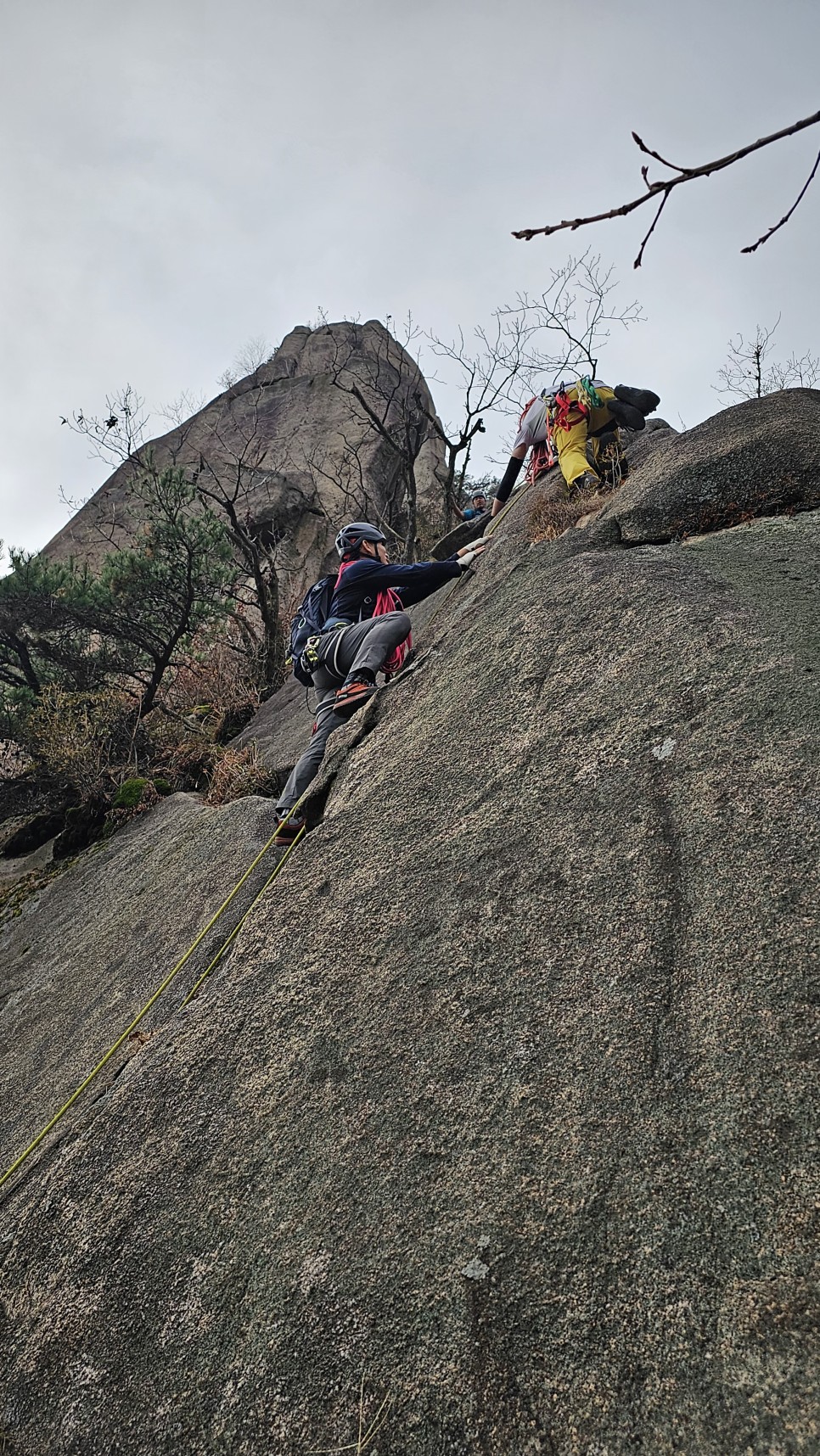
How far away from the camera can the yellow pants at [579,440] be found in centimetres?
630

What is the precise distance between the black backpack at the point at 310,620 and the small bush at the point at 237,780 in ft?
4.68

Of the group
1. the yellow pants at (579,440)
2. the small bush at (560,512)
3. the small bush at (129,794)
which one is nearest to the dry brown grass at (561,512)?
the small bush at (560,512)

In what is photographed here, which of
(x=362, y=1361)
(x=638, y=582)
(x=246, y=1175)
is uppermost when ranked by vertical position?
(x=638, y=582)

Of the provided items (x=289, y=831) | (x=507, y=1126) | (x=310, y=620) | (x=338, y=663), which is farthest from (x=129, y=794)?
(x=507, y=1126)

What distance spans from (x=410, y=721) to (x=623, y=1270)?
291cm

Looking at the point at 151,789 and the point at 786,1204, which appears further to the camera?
the point at 151,789

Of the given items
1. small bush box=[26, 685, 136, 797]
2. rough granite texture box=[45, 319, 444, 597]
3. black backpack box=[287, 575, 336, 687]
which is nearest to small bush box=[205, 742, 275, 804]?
black backpack box=[287, 575, 336, 687]

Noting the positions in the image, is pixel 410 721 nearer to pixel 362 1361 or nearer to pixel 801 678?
pixel 801 678

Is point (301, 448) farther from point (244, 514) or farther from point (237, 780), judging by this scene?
point (237, 780)

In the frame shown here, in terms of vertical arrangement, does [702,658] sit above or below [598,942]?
above

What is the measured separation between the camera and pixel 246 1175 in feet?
7.94

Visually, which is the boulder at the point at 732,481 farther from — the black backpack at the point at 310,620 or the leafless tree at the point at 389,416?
the leafless tree at the point at 389,416

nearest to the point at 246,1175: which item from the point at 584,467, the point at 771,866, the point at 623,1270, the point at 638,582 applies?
the point at 623,1270

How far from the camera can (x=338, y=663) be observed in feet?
19.2
